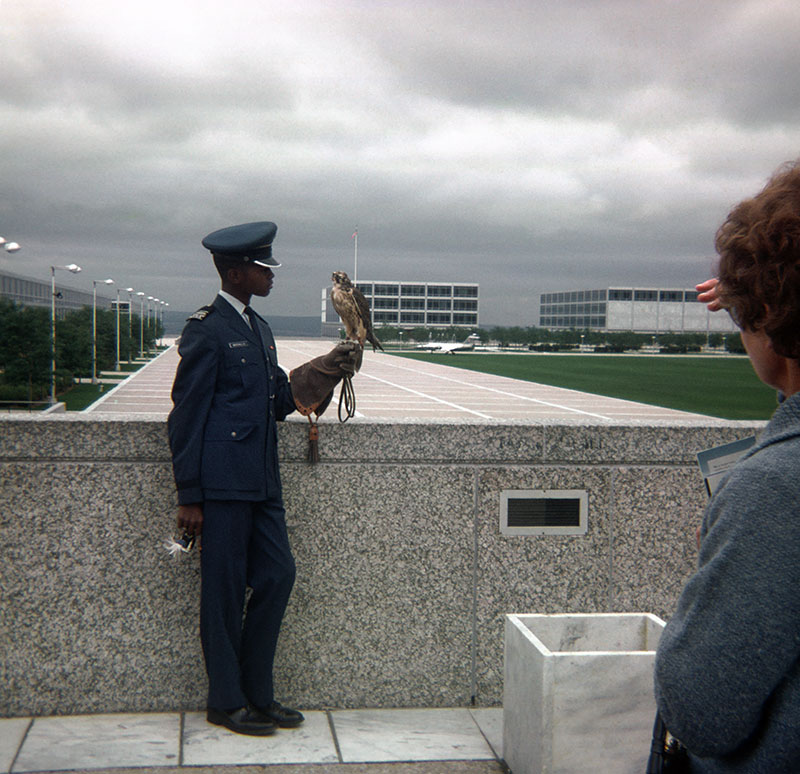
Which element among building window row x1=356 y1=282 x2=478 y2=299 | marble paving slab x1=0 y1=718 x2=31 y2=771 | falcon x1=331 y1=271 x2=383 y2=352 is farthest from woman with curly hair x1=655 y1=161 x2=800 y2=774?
building window row x1=356 y1=282 x2=478 y2=299

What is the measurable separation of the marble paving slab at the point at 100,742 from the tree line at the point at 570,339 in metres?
111

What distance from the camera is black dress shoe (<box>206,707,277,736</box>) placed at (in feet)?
12.9

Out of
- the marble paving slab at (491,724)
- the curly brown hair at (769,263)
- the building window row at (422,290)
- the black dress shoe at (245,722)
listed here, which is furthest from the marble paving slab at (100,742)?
the building window row at (422,290)

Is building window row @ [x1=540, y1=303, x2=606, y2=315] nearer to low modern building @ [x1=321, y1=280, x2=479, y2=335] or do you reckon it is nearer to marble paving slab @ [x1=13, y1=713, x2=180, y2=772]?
low modern building @ [x1=321, y1=280, x2=479, y2=335]

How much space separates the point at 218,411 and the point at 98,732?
5.11ft

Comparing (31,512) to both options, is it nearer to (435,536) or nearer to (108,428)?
(108,428)

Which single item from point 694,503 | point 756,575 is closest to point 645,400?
point 694,503

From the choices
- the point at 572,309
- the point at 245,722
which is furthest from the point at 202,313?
the point at 572,309

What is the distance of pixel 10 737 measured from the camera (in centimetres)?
395

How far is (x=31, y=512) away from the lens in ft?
13.7

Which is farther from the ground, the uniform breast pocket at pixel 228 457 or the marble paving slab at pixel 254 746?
the uniform breast pocket at pixel 228 457

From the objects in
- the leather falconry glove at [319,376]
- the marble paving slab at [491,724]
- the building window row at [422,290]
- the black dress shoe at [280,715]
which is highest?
the building window row at [422,290]

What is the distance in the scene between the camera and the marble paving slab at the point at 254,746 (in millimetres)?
3736

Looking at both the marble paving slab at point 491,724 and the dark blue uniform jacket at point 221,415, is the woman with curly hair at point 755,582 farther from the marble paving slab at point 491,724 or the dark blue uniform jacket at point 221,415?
the marble paving slab at point 491,724
